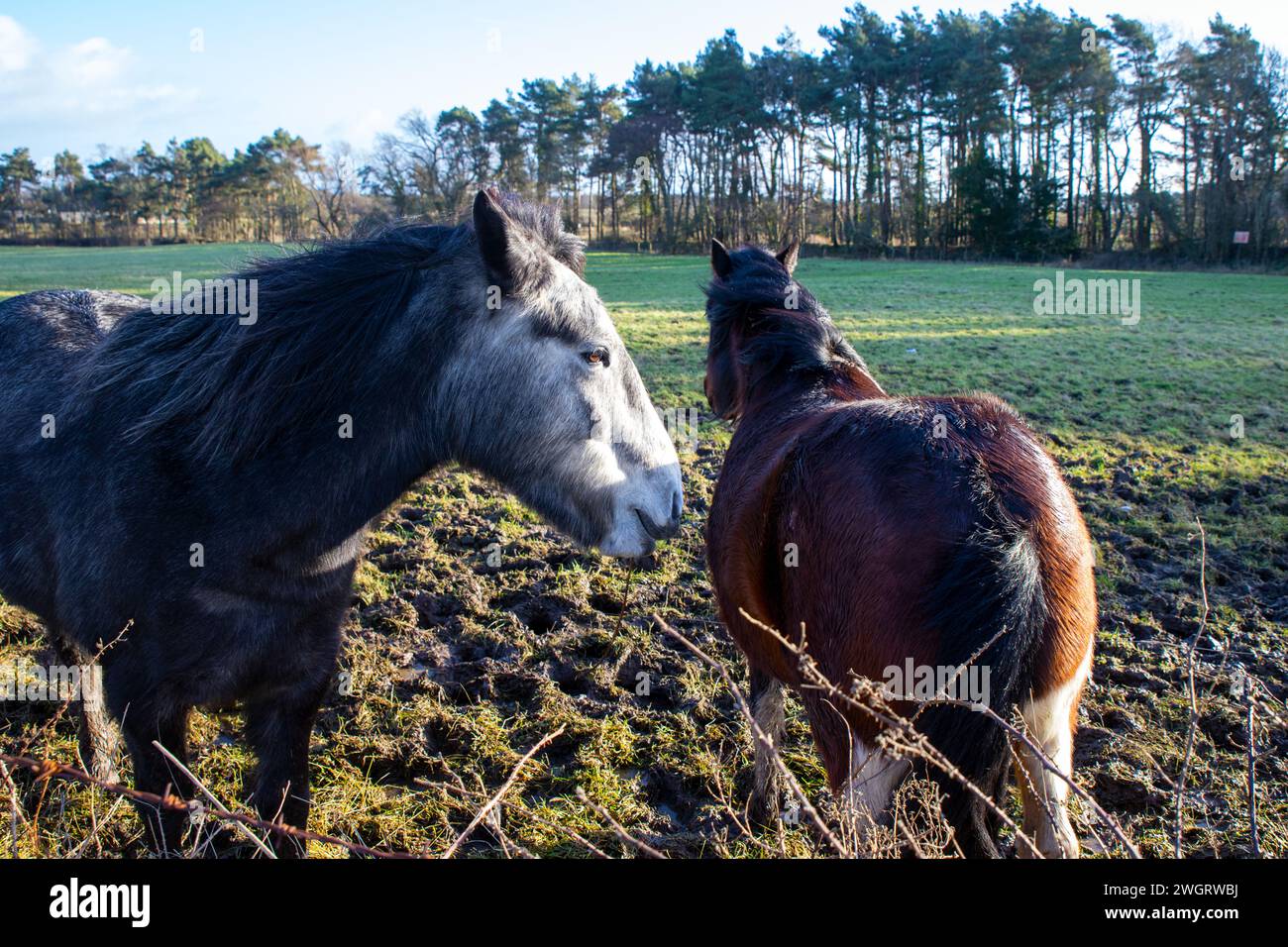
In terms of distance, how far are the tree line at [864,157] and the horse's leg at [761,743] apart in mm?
29139

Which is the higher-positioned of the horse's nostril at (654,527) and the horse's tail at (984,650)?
the horse's nostril at (654,527)

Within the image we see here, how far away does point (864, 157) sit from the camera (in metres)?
50.2

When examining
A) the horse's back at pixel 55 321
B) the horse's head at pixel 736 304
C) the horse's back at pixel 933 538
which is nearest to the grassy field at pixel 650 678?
the horse's back at pixel 933 538

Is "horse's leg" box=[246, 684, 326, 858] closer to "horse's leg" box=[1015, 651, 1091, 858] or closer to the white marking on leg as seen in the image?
the white marking on leg

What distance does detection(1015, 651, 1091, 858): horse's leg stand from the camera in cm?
206

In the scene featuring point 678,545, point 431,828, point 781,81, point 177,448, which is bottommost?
point 431,828

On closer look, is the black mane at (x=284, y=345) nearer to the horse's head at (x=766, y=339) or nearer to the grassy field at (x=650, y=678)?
the grassy field at (x=650, y=678)

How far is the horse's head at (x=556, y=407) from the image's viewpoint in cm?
241

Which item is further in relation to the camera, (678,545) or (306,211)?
(306,211)

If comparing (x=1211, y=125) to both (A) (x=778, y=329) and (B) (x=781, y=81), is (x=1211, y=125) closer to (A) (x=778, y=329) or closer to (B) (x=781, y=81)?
(B) (x=781, y=81)

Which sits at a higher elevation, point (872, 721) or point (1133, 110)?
point (1133, 110)
